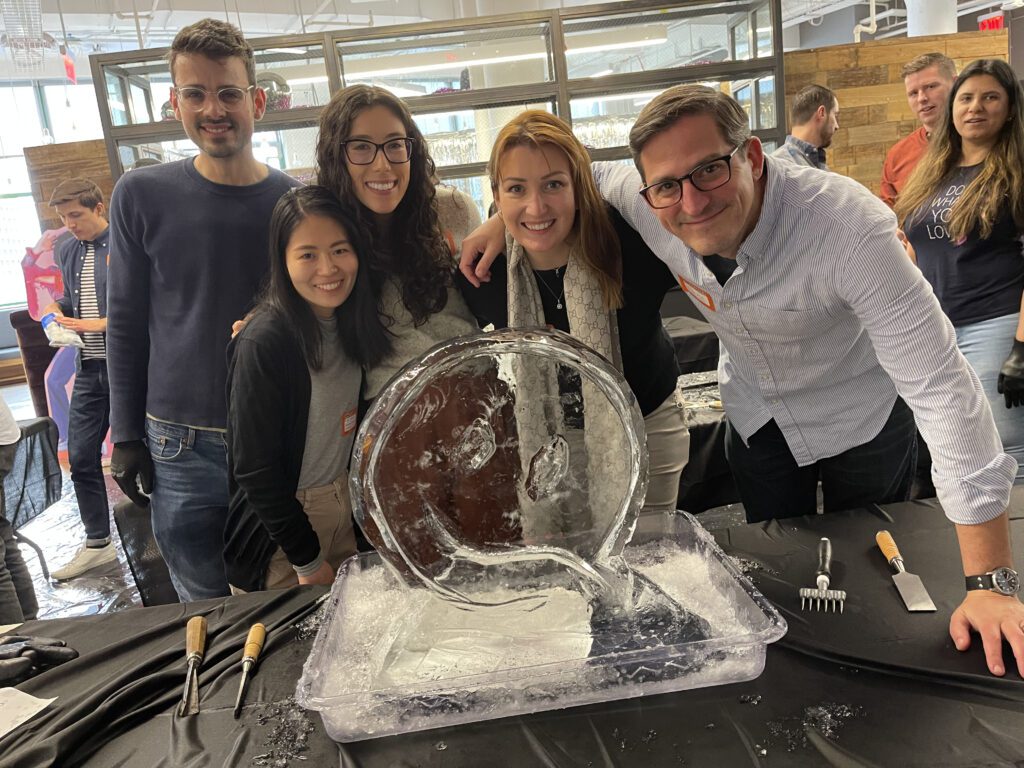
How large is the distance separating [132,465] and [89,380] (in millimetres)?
1936

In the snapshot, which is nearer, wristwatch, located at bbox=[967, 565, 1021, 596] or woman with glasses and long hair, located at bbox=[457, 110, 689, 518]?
wristwatch, located at bbox=[967, 565, 1021, 596]

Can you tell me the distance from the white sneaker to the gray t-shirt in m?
2.35

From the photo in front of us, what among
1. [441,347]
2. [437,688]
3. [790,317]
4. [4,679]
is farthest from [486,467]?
[4,679]

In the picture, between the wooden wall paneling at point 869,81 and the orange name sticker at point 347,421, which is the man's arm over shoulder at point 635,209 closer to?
the orange name sticker at point 347,421

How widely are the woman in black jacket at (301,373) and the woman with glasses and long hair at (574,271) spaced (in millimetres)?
233

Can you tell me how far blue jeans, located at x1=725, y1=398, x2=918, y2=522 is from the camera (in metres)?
1.39

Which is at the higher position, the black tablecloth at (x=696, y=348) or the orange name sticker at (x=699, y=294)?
the orange name sticker at (x=699, y=294)

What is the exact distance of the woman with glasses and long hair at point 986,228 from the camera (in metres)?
1.95

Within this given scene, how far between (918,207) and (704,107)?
1442mm

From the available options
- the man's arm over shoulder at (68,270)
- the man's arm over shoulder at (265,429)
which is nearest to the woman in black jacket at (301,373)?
the man's arm over shoulder at (265,429)

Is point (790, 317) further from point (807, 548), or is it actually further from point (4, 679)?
point (4, 679)

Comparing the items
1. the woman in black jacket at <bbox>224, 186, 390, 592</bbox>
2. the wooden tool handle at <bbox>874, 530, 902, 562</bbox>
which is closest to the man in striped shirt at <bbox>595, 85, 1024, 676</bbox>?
the wooden tool handle at <bbox>874, 530, 902, 562</bbox>

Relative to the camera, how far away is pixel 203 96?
4.79 feet

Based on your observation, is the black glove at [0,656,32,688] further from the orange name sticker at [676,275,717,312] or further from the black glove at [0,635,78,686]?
the orange name sticker at [676,275,717,312]
